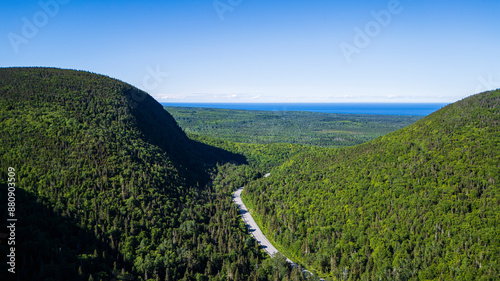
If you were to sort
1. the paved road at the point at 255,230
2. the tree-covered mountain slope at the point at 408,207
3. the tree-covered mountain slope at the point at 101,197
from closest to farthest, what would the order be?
the tree-covered mountain slope at the point at 101,197 → the tree-covered mountain slope at the point at 408,207 → the paved road at the point at 255,230

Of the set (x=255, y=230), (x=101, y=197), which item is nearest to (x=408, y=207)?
(x=255, y=230)

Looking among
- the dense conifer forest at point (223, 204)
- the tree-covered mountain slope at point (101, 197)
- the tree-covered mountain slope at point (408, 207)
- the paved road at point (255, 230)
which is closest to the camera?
the tree-covered mountain slope at point (101, 197)

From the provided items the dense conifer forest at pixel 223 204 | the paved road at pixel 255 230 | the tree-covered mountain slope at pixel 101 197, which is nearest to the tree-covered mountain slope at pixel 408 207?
the dense conifer forest at pixel 223 204

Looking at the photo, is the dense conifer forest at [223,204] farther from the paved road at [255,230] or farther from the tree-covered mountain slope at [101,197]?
the paved road at [255,230]

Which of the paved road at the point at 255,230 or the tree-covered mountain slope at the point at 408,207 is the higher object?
the tree-covered mountain slope at the point at 408,207

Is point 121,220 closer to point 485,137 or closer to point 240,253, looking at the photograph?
point 240,253

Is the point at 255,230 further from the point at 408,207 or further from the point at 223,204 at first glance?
the point at 408,207
